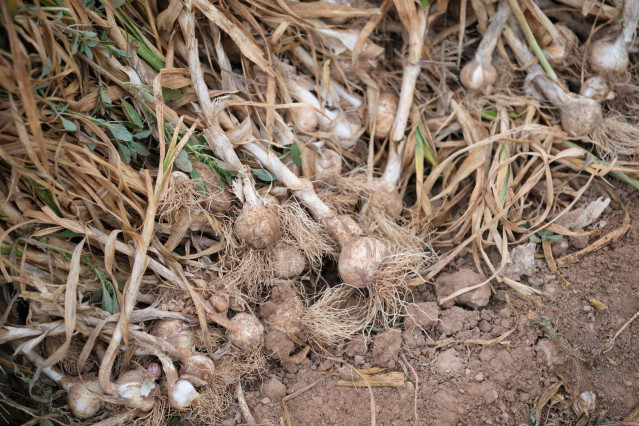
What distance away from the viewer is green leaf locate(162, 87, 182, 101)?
149cm

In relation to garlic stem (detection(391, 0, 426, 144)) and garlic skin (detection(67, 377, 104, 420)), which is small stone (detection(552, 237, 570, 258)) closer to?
garlic stem (detection(391, 0, 426, 144))

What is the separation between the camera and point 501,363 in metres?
1.42

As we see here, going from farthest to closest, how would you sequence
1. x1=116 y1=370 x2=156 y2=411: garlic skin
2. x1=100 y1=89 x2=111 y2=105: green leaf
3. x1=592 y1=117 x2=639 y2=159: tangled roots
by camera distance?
x1=592 y1=117 x2=639 y2=159: tangled roots
x1=100 y1=89 x2=111 y2=105: green leaf
x1=116 y1=370 x2=156 y2=411: garlic skin

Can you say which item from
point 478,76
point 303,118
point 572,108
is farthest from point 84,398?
point 572,108

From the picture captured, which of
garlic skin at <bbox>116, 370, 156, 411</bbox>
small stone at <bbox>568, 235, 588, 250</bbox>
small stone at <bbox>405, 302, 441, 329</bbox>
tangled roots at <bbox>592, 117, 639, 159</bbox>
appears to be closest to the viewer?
garlic skin at <bbox>116, 370, 156, 411</bbox>

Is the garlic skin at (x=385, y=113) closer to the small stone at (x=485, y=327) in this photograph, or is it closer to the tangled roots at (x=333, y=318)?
the tangled roots at (x=333, y=318)

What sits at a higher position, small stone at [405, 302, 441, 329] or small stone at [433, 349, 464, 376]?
small stone at [405, 302, 441, 329]

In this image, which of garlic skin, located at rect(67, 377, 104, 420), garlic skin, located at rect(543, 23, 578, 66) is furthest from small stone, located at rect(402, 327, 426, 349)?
garlic skin, located at rect(543, 23, 578, 66)

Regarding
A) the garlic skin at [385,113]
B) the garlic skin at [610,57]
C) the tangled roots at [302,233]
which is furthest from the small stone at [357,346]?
the garlic skin at [610,57]

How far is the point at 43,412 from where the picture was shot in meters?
1.30

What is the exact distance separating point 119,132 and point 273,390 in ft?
2.64

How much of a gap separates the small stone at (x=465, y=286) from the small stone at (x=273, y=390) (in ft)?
1.75

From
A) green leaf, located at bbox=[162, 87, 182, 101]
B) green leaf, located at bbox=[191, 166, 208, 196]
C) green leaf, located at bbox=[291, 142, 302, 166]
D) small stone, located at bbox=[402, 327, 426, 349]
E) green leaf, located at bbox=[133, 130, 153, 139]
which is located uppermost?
green leaf, located at bbox=[162, 87, 182, 101]

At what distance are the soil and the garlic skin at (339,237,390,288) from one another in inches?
6.8
